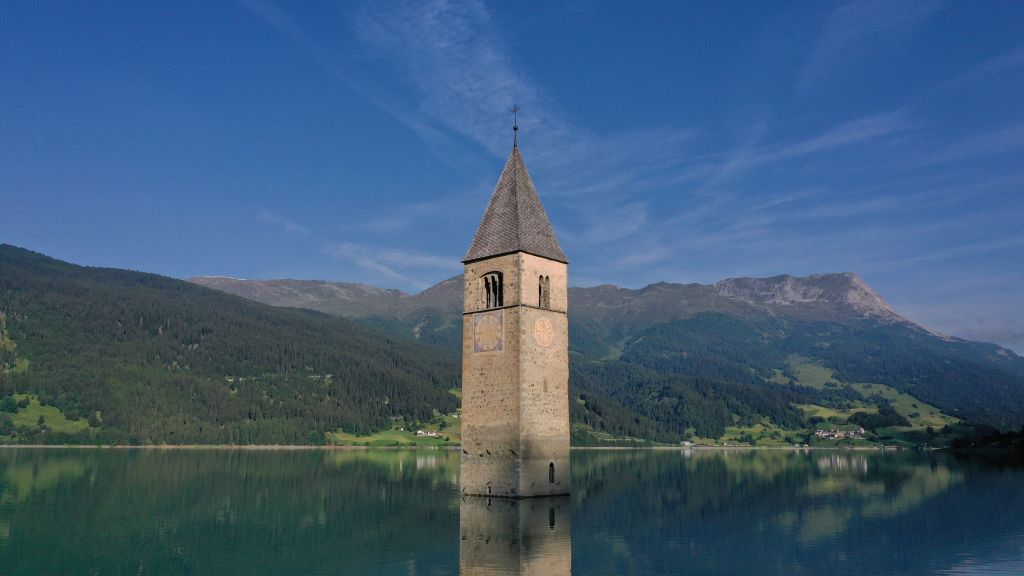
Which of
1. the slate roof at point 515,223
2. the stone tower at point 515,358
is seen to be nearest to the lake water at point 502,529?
the stone tower at point 515,358

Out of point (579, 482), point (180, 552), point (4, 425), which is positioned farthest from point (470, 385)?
point (4, 425)

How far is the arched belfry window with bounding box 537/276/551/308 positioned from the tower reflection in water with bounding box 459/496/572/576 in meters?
12.6

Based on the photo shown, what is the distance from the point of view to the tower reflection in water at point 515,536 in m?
33.4

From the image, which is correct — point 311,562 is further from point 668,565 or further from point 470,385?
point 470,385

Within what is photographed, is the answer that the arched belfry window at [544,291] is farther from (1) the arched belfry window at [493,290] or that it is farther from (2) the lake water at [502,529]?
(2) the lake water at [502,529]

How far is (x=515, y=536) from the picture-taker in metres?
39.5

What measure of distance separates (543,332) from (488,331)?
362cm

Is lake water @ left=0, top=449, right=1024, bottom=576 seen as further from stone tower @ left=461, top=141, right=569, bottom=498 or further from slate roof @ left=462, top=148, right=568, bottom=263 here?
slate roof @ left=462, top=148, right=568, bottom=263

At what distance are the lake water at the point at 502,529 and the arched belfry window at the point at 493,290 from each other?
1273 cm

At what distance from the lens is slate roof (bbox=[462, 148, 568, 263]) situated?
53.4 meters

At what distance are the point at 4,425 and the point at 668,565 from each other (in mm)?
209016

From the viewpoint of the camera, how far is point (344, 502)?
62.7m

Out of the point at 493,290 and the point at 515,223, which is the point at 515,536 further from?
the point at 515,223

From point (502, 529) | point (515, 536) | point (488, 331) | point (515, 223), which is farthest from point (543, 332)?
point (515, 536)
